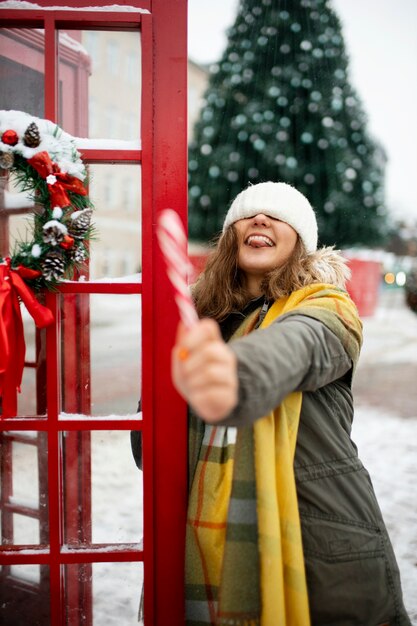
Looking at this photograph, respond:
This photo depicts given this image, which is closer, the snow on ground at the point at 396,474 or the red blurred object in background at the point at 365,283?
the snow on ground at the point at 396,474

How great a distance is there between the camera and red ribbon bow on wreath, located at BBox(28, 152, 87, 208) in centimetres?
148

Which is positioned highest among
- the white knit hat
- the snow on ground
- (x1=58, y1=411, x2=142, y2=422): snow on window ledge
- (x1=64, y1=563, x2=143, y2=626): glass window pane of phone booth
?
the white knit hat

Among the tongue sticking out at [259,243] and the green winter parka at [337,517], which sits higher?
the tongue sticking out at [259,243]

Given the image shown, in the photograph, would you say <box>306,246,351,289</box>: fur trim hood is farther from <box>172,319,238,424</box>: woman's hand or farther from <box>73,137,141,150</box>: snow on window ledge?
<box>172,319,238,424</box>: woman's hand

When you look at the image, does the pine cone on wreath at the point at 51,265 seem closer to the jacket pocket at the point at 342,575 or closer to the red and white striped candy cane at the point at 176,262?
the red and white striped candy cane at the point at 176,262

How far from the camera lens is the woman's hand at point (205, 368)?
2.93ft

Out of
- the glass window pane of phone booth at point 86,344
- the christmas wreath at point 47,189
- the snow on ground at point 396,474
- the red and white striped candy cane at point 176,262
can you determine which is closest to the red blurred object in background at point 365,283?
the snow on ground at point 396,474

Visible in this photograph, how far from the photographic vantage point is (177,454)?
5.57 ft

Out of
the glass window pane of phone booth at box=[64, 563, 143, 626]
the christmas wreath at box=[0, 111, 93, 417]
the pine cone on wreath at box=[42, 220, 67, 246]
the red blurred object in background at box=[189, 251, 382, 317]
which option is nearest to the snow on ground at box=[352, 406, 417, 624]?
the glass window pane of phone booth at box=[64, 563, 143, 626]

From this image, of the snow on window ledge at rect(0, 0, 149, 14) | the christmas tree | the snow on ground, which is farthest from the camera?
the christmas tree

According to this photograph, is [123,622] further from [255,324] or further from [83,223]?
[83,223]

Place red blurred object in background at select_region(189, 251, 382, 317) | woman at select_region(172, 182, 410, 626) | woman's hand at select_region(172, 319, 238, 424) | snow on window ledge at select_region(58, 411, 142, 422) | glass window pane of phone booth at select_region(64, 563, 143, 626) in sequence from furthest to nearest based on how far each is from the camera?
1. red blurred object in background at select_region(189, 251, 382, 317)
2. glass window pane of phone booth at select_region(64, 563, 143, 626)
3. snow on window ledge at select_region(58, 411, 142, 422)
4. woman at select_region(172, 182, 410, 626)
5. woman's hand at select_region(172, 319, 238, 424)

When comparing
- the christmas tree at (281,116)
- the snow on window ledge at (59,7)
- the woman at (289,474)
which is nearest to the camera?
the woman at (289,474)

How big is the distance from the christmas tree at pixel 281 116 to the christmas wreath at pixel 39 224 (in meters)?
9.92
